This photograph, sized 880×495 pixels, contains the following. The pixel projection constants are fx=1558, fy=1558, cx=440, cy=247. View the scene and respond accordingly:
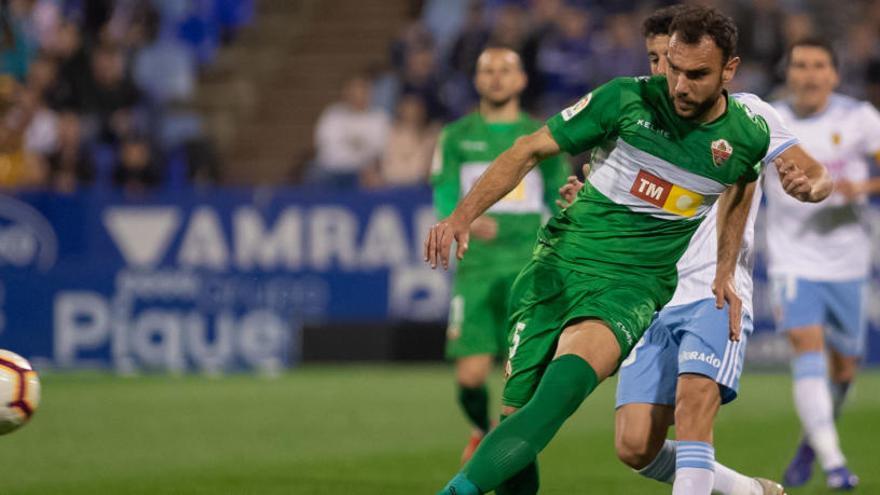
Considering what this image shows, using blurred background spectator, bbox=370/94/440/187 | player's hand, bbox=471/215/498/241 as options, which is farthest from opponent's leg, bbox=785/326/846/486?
blurred background spectator, bbox=370/94/440/187

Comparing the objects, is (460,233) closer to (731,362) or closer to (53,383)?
(731,362)

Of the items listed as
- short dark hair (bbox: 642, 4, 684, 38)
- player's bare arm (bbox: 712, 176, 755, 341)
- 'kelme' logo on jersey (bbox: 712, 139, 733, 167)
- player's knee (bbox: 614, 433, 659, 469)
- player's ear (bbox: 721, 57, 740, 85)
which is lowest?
player's knee (bbox: 614, 433, 659, 469)

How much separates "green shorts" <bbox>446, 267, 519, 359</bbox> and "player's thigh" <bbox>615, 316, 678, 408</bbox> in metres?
3.05

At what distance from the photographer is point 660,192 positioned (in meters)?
6.04

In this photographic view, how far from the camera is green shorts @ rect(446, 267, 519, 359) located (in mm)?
9789

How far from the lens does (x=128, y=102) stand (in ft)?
66.3

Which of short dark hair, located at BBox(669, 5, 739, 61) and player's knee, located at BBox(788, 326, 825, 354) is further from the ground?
short dark hair, located at BBox(669, 5, 739, 61)

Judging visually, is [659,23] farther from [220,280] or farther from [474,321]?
[220,280]

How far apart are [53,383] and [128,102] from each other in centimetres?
538

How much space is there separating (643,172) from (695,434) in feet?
3.72

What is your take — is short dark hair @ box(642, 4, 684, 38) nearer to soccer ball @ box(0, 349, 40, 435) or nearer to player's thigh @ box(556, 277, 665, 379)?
player's thigh @ box(556, 277, 665, 379)

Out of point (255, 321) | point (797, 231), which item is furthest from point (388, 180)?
point (797, 231)

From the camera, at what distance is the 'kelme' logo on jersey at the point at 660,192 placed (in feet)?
19.8

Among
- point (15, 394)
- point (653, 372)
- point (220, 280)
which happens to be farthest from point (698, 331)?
point (220, 280)
